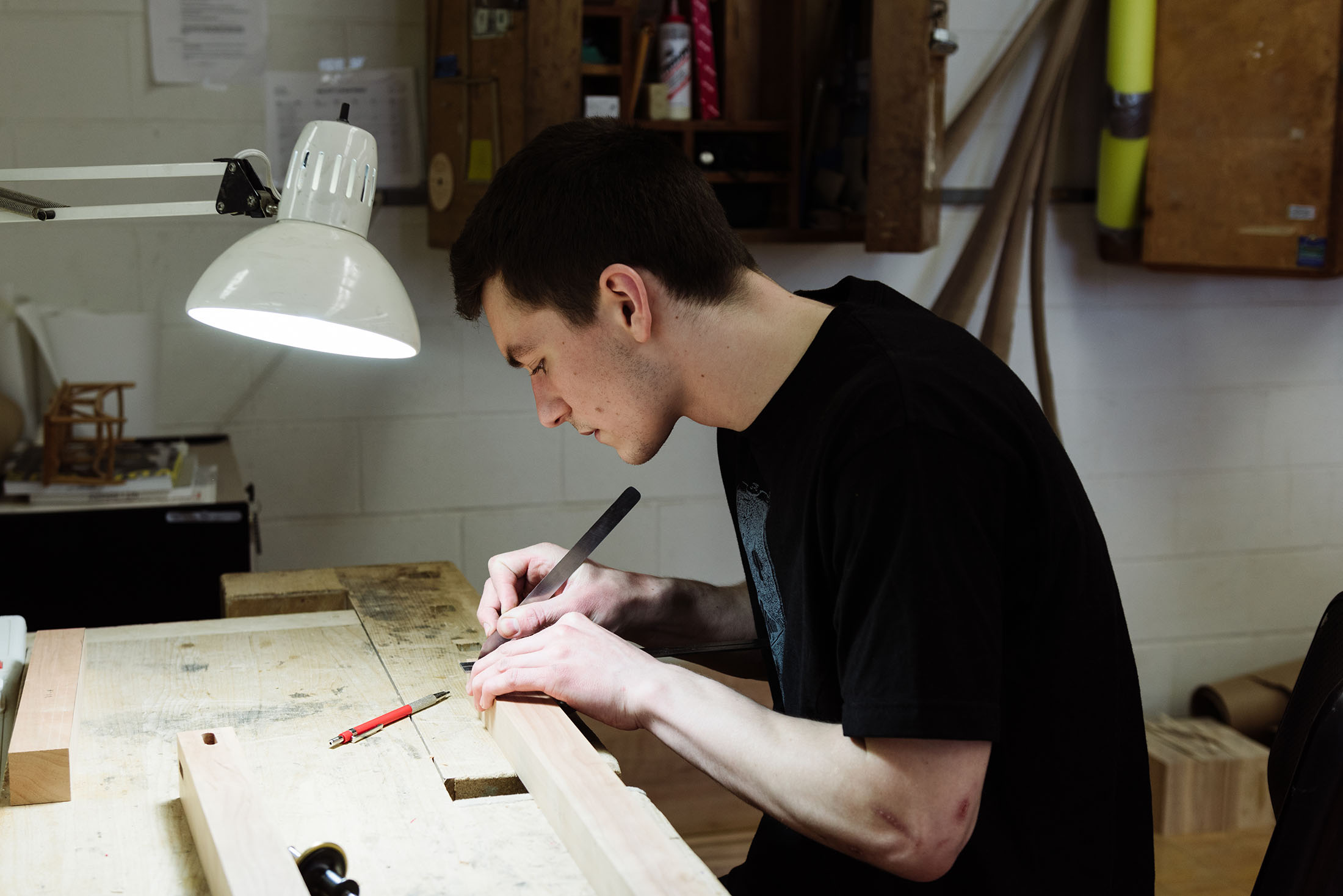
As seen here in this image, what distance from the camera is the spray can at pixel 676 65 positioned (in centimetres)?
251

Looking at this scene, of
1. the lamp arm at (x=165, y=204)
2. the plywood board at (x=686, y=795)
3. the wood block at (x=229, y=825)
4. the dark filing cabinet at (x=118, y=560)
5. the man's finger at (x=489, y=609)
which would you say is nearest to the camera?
the wood block at (x=229, y=825)

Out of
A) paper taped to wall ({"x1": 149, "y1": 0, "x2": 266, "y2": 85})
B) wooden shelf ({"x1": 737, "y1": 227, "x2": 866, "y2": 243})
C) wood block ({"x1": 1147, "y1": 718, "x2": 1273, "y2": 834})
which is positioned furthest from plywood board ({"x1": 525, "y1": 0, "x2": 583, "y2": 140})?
wood block ({"x1": 1147, "y1": 718, "x2": 1273, "y2": 834})

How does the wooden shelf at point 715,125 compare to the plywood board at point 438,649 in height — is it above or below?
above

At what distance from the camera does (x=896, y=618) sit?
911 millimetres

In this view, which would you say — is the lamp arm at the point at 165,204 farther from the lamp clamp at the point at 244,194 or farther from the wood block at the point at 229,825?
the wood block at the point at 229,825

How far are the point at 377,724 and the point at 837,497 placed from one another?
492 mm

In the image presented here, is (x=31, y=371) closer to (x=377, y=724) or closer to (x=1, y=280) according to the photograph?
(x=1, y=280)

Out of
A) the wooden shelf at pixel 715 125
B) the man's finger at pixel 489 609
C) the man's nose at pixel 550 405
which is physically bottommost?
the man's finger at pixel 489 609

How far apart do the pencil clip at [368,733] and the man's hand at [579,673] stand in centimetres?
9

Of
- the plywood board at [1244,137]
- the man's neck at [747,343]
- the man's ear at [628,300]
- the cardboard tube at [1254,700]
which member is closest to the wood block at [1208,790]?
the cardboard tube at [1254,700]

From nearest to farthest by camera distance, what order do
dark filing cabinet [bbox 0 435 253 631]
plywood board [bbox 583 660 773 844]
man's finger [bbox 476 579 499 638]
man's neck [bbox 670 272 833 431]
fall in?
man's neck [bbox 670 272 833 431] → man's finger [bbox 476 579 499 638] → dark filing cabinet [bbox 0 435 253 631] → plywood board [bbox 583 660 773 844]

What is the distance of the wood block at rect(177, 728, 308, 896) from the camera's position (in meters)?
0.79

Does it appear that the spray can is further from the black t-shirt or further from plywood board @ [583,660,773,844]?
the black t-shirt

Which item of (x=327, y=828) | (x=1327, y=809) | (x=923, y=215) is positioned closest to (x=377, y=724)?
(x=327, y=828)
